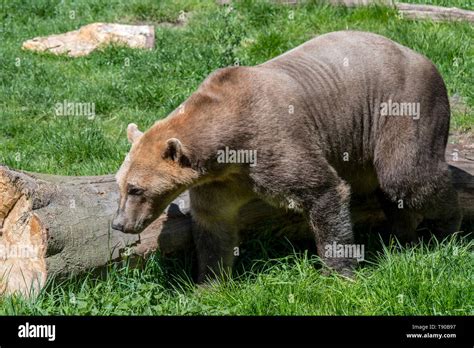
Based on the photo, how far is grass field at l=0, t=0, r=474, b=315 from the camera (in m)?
6.06

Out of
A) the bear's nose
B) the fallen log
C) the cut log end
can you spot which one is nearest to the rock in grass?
the fallen log

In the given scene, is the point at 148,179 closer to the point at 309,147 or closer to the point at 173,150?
the point at 173,150

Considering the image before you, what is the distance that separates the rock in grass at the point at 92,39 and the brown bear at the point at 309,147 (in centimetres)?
458

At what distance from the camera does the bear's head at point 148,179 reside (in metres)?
6.17

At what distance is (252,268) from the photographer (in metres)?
6.83

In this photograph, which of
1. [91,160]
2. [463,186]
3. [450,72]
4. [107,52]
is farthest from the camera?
[107,52]

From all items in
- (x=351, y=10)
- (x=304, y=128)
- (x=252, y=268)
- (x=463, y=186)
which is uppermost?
(x=351, y=10)

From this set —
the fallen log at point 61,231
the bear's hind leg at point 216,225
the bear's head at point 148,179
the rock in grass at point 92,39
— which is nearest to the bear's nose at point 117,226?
the bear's head at point 148,179

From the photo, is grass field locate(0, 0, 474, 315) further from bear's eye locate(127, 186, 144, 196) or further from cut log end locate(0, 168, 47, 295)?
bear's eye locate(127, 186, 144, 196)

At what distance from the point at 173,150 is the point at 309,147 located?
1.03m

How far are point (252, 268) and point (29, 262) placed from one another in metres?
1.73

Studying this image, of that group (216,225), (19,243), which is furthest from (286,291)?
(19,243)
